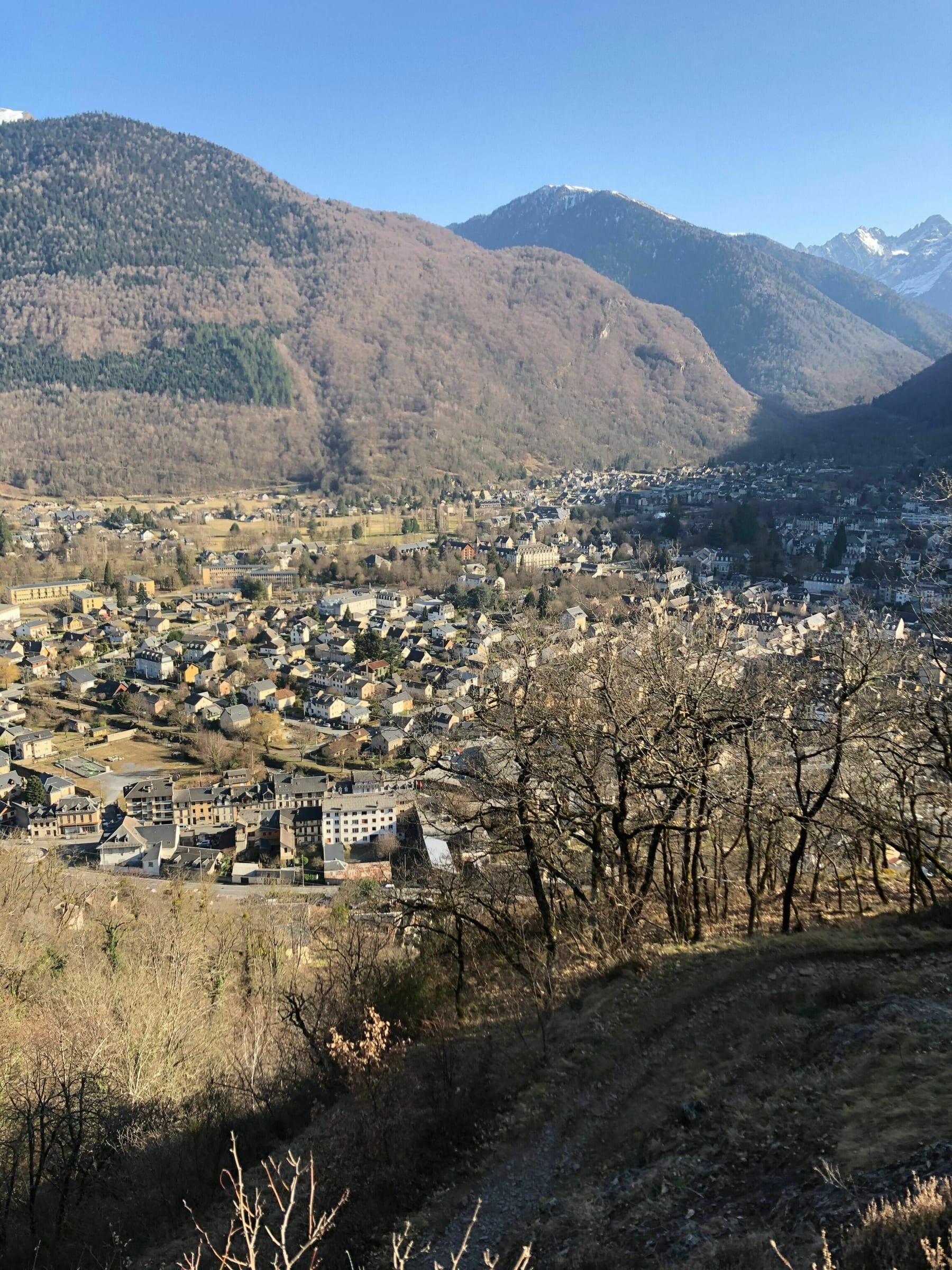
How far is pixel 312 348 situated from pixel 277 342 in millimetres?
6014

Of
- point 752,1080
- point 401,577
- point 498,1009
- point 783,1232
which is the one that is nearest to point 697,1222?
point 783,1232

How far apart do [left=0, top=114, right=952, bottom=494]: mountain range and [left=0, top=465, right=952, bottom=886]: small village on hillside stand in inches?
958

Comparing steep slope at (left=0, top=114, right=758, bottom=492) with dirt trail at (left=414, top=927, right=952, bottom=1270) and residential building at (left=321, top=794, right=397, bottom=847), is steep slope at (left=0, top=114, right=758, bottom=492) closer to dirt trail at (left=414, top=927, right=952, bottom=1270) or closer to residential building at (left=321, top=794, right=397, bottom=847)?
residential building at (left=321, top=794, right=397, bottom=847)

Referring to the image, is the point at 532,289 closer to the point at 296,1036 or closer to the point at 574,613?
the point at 574,613

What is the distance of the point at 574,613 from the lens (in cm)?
3597

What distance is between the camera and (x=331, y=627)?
42.7m

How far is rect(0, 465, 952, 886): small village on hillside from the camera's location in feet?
71.3

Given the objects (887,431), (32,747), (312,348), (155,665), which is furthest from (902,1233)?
(312,348)

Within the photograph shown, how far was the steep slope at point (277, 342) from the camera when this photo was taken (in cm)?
9975

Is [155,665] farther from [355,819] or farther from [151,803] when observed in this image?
[355,819]

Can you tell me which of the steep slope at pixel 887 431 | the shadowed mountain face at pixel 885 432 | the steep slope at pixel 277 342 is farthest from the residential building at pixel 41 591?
the steep slope at pixel 887 431

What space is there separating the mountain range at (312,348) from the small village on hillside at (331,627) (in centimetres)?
2432

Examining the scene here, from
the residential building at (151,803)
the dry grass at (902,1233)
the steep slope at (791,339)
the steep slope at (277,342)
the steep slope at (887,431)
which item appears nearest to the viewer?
the dry grass at (902,1233)

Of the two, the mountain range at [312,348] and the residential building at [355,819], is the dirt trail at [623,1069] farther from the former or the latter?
the mountain range at [312,348]
